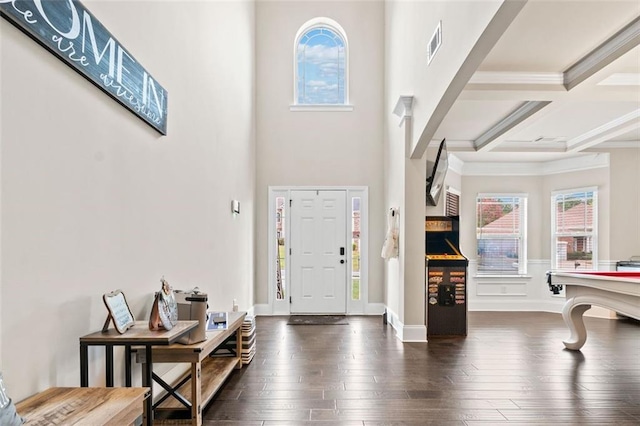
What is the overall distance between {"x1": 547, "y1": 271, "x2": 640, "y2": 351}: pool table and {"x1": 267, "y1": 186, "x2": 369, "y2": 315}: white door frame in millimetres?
2886

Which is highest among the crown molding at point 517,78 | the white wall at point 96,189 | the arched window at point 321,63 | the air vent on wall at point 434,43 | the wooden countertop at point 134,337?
the arched window at point 321,63

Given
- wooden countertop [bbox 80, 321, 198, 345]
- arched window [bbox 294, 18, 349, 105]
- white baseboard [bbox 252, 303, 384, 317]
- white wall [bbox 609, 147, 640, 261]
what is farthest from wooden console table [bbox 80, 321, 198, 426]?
white wall [bbox 609, 147, 640, 261]

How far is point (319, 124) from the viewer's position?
7117 millimetres

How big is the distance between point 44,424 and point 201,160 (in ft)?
9.20

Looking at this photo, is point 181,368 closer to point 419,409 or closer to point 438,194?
point 419,409

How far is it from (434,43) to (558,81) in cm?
115

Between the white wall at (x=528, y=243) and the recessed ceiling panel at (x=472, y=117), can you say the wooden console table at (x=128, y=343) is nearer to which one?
the recessed ceiling panel at (x=472, y=117)

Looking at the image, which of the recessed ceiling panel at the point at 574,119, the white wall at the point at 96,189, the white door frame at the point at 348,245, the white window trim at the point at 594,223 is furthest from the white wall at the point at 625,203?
the white wall at the point at 96,189

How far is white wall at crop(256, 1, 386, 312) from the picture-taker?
704cm

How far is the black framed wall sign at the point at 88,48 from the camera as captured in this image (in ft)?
5.24

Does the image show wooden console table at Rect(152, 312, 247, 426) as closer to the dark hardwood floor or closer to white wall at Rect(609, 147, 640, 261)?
the dark hardwood floor

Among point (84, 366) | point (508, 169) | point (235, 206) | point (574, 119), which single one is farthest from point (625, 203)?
point (84, 366)

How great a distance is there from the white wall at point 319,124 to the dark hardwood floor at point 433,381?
87.9 inches

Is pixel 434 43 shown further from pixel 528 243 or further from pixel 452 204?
pixel 528 243
